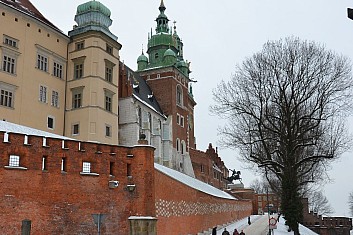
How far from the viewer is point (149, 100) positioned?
5556cm

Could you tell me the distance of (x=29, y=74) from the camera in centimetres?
3462

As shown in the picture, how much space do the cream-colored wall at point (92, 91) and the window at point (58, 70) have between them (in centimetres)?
72

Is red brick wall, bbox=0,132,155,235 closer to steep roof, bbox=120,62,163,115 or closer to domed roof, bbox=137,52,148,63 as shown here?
steep roof, bbox=120,62,163,115

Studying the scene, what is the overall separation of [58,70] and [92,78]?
2.88 m

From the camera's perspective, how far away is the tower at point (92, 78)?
37375 mm

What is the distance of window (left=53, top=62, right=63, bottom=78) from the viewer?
37.7 m

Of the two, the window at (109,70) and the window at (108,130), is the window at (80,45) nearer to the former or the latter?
the window at (109,70)

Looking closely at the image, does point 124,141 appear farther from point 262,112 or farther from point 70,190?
point 70,190

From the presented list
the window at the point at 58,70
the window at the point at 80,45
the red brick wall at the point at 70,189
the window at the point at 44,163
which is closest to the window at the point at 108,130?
the window at the point at 58,70

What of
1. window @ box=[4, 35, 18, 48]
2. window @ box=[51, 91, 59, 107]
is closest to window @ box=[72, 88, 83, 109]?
window @ box=[51, 91, 59, 107]

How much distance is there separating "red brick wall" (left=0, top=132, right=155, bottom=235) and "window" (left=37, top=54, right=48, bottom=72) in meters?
17.2

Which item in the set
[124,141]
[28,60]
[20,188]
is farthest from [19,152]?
[124,141]

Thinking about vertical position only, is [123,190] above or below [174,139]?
below

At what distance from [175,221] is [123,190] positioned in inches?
257
